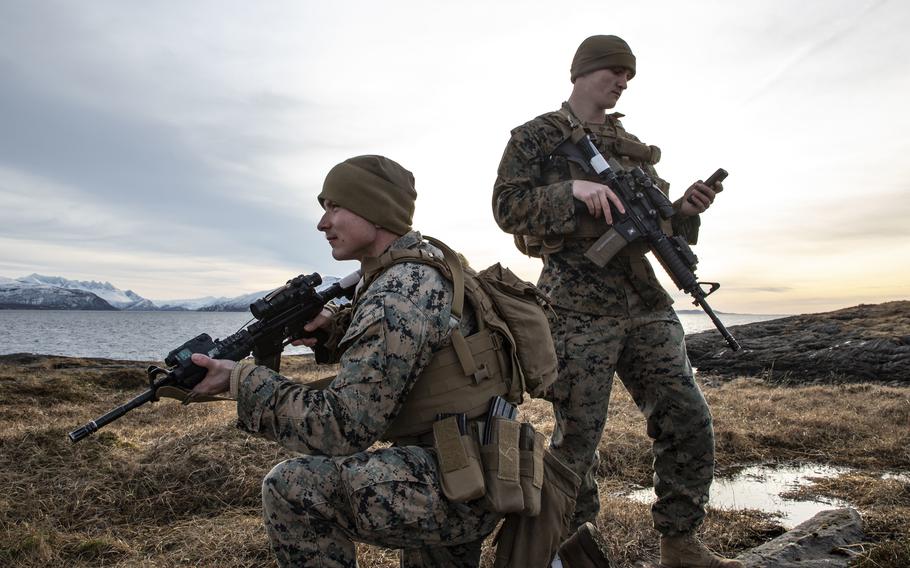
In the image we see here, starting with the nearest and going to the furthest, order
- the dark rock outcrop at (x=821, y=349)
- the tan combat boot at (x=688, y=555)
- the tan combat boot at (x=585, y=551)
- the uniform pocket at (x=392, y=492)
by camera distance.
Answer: the uniform pocket at (x=392, y=492)
the tan combat boot at (x=585, y=551)
the tan combat boot at (x=688, y=555)
the dark rock outcrop at (x=821, y=349)

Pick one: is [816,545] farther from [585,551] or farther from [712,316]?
[585,551]

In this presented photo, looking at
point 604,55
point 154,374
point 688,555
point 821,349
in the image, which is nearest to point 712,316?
point 688,555

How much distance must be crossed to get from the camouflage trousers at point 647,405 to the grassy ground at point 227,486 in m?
0.53

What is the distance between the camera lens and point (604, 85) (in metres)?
4.33

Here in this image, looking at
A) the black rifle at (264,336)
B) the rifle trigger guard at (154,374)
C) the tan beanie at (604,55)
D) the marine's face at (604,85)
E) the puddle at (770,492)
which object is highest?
the tan beanie at (604,55)

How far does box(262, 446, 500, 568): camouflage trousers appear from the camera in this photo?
101 inches

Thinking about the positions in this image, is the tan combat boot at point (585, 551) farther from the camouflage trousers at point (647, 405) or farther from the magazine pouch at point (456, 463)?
the magazine pouch at point (456, 463)

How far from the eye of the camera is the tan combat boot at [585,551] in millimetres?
3250

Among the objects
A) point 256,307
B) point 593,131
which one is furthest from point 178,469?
point 593,131

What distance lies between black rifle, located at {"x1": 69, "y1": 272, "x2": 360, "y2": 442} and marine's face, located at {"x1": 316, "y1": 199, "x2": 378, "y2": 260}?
350mm

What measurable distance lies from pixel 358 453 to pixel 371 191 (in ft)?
3.87

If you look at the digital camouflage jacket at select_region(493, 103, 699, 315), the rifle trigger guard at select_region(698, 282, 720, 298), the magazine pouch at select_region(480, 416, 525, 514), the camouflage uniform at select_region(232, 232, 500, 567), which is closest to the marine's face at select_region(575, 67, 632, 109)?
the digital camouflage jacket at select_region(493, 103, 699, 315)

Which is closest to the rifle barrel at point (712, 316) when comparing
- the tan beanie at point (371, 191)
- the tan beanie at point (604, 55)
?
the tan beanie at point (604, 55)

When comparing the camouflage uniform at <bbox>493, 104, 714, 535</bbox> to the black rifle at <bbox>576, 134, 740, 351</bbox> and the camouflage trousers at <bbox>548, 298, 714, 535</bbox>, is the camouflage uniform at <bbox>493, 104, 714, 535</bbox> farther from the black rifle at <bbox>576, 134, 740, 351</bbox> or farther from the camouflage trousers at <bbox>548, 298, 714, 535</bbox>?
the black rifle at <bbox>576, 134, 740, 351</bbox>
